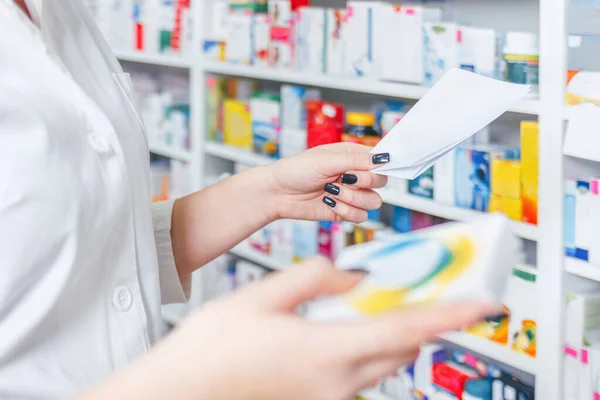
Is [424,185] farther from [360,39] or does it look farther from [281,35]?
[281,35]

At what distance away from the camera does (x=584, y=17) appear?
5.28ft

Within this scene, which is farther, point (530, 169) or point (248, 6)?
point (248, 6)

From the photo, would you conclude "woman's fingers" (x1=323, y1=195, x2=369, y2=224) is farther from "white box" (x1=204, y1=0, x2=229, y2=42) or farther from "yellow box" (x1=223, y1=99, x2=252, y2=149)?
"white box" (x1=204, y1=0, x2=229, y2=42)

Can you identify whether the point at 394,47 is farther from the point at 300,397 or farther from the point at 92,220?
the point at 300,397

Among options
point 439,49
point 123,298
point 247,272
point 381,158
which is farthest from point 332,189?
point 247,272

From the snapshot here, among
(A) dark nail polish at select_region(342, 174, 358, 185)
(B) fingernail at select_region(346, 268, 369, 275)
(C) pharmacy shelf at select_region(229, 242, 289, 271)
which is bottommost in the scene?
(C) pharmacy shelf at select_region(229, 242, 289, 271)

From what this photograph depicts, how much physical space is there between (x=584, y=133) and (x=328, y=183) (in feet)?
1.89

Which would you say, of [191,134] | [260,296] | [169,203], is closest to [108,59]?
[169,203]

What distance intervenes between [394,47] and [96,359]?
1240mm

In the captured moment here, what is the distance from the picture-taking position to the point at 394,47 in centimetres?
203

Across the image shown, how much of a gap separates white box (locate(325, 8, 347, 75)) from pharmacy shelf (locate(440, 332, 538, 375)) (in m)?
0.80

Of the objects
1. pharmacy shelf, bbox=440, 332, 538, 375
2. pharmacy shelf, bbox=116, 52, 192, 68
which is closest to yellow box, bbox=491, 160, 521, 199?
pharmacy shelf, bbox=440, 332, 538, 375

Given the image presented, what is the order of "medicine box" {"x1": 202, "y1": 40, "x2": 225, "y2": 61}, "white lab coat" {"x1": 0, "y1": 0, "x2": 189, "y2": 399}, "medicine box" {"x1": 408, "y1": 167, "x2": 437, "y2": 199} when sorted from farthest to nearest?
"medicine box" {"x1": 202, "y1": 40, "x2": 225, "y2": 61} → "medicine box" {"x1": 408, "y1": 167, "x2": 437, "y2": 199} → "white lab coat" {"x1": 0, "y1": 0, "x2": 189, "y2": 399}

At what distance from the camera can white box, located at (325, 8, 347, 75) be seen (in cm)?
222
